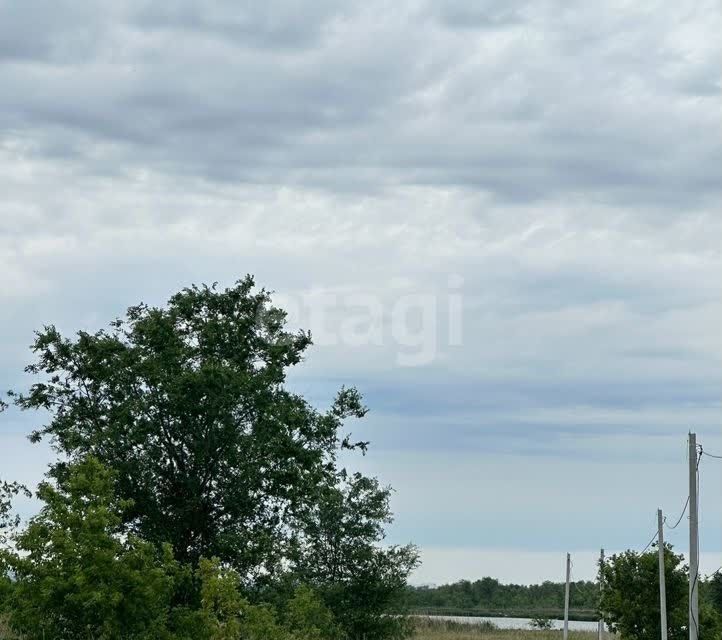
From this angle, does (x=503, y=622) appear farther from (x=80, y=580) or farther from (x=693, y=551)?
(x=80, y=580)

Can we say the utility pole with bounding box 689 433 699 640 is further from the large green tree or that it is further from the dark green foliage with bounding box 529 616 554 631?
the dark green foliage with bounding box 529 616 554 631

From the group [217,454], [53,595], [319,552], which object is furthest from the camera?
[319,552]

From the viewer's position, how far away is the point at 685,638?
4766 cm

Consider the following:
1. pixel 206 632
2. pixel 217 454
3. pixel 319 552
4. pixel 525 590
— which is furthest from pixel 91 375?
pixel 525 590

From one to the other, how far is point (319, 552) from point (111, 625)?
1065 inches

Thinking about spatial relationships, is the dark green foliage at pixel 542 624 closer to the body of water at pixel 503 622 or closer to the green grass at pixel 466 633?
the body of water at pixel 503 622

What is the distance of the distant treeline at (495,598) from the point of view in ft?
498

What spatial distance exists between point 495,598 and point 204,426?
13411 centimetres

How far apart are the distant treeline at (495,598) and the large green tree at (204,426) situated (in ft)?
356

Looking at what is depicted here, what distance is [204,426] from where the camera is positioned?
38.7 meters

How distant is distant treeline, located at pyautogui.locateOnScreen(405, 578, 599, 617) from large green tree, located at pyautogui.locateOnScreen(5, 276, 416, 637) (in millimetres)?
108428

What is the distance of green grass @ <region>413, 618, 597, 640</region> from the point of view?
72.7 m

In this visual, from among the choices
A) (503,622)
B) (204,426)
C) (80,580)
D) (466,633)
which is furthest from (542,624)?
(80,580)

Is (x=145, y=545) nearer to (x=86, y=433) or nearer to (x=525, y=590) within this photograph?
(x=86, y=433)
